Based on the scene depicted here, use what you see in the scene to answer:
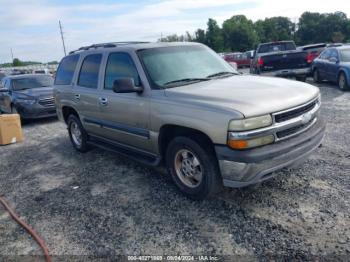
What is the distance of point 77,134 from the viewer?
677 centimetres

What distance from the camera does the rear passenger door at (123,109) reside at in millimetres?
4469

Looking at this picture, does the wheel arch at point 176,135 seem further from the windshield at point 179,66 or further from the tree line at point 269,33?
the tree line at point 269,33

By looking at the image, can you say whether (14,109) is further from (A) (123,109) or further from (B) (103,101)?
(A) (123,109)

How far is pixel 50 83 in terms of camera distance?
12.1 m

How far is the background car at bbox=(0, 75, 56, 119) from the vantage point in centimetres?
1056

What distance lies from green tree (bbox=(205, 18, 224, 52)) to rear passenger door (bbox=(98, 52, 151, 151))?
60398 mm

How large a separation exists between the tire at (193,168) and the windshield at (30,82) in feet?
29.6

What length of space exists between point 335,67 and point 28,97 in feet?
34.2

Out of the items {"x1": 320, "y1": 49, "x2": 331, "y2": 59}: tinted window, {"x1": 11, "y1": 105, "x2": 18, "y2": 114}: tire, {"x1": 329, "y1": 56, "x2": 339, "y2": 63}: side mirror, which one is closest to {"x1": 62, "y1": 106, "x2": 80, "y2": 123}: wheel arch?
{"x1": 11, "y1": 105, "x2": 18, "y2": 114}: tire

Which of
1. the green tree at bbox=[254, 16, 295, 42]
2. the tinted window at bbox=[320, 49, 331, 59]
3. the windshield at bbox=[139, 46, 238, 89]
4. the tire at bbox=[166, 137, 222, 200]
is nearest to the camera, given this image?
the tire at bbox=[166, 137, 222, 200]

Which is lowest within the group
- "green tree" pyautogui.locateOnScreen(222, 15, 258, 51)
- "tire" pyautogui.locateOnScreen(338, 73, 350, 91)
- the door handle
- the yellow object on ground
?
the yellow object on ground

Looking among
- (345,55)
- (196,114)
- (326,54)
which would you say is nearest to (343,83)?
(345,55)

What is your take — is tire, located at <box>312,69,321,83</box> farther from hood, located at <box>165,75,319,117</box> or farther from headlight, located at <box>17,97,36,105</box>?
headlight, located at <box>17,97,36,105</box>

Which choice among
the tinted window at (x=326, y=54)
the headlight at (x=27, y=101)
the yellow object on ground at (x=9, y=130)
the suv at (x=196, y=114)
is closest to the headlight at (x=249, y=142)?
the suv at (x=196, y=114)
